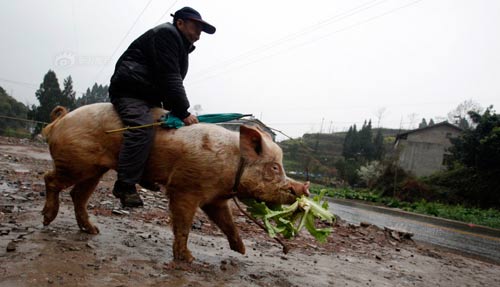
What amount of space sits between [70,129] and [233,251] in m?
2.55

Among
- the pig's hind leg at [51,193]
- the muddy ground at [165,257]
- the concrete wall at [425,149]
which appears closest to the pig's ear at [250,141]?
the muddy ground at [165,257]

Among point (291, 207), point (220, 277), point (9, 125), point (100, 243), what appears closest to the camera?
point (220, 277)

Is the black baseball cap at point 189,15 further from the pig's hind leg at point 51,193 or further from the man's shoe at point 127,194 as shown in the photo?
the pig's hind leg at point 51,193

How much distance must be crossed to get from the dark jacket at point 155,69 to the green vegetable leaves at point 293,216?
4.64 ft

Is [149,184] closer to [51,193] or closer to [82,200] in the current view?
[82,200]

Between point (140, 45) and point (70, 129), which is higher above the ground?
point (140, 45)

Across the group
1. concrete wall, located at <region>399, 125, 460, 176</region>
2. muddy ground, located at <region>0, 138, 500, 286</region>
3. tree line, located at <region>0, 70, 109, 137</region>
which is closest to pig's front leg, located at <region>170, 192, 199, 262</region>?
muddy ground, located at <region>0, 138, 500, 286</region>

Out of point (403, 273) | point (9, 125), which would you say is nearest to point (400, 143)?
point (9, 125)

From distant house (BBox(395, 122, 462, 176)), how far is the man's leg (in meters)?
55.5

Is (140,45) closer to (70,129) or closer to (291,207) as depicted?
(70,129)

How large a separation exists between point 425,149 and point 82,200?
5864 cm

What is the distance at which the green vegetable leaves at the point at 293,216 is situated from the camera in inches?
148

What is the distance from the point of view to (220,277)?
143 inches

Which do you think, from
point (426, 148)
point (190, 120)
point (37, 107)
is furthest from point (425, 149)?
point (190, 120)
